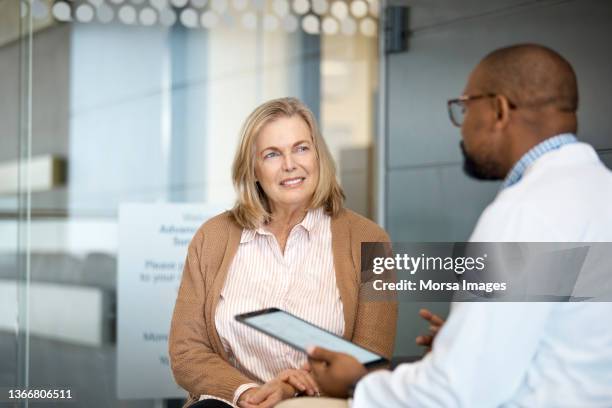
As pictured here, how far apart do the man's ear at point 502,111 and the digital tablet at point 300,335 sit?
61 cm

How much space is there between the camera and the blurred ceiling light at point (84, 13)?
3.71m

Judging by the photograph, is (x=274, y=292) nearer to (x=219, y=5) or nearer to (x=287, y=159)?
(x=287, y=159)

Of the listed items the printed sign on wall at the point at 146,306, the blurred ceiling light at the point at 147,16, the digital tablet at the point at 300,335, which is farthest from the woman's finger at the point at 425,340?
the blurred ceiling light at the point at 147,16

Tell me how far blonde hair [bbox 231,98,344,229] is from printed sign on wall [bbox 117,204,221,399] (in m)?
1.08

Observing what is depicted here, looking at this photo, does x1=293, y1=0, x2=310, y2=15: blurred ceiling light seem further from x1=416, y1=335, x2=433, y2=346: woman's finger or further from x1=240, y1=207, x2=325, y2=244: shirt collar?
x1=416, y1=335, x2=433, y2=346: woman's finger

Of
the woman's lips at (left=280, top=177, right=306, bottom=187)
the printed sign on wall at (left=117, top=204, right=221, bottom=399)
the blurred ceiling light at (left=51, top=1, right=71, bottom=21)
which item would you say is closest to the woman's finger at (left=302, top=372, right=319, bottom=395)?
the woman's lips at (left=280, top=177, right=306, bottom=187)

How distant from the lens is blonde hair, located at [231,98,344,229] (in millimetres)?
2619

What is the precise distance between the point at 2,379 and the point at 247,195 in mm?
1611

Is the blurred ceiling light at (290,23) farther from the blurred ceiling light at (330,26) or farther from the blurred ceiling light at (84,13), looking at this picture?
the blurred ceiling light at (84,13)

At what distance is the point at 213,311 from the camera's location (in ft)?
8.35

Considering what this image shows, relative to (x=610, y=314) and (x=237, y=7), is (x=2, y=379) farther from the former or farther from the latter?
(x=610, y=314)

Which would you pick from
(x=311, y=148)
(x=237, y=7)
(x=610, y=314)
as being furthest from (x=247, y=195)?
(x=237, y=7)

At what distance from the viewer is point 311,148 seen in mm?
2635

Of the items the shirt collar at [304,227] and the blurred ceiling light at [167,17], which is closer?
the shirt collar at [304,227]
